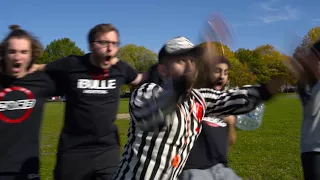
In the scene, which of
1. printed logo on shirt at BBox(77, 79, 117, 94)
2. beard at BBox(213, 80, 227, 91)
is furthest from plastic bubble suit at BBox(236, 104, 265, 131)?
printed logo on shirt at BBox(77, 79, 117, 94)

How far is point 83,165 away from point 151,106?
84.4 inches

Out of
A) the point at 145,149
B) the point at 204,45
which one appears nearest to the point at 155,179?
the point at 145,149

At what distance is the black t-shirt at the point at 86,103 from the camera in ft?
15.4

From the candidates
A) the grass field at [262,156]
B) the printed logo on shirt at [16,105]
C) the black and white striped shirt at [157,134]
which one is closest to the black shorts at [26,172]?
the printed logo on shirt at [16,105]

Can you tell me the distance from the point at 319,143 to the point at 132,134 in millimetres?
2351

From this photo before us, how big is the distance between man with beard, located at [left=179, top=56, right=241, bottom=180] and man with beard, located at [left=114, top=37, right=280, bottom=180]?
61 centimetres

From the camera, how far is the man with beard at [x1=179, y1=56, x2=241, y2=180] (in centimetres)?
379

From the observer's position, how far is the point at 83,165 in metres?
4.67

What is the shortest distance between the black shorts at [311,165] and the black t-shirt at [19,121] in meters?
2.80

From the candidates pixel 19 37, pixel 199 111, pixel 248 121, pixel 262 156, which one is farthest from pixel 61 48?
pixel 199 111

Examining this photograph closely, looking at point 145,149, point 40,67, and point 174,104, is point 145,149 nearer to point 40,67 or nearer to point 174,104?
point 174,104

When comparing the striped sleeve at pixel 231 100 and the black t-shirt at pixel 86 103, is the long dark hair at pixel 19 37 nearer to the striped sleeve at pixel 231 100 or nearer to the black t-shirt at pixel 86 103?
the black t-shirt at pixel 86 103

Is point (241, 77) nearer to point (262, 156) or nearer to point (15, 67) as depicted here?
point (15, 67)

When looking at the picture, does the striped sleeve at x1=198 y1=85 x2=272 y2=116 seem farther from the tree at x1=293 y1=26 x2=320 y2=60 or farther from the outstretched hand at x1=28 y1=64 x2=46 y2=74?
the outstretched hand at x1=28 y1=64 x2=46 y2=74
